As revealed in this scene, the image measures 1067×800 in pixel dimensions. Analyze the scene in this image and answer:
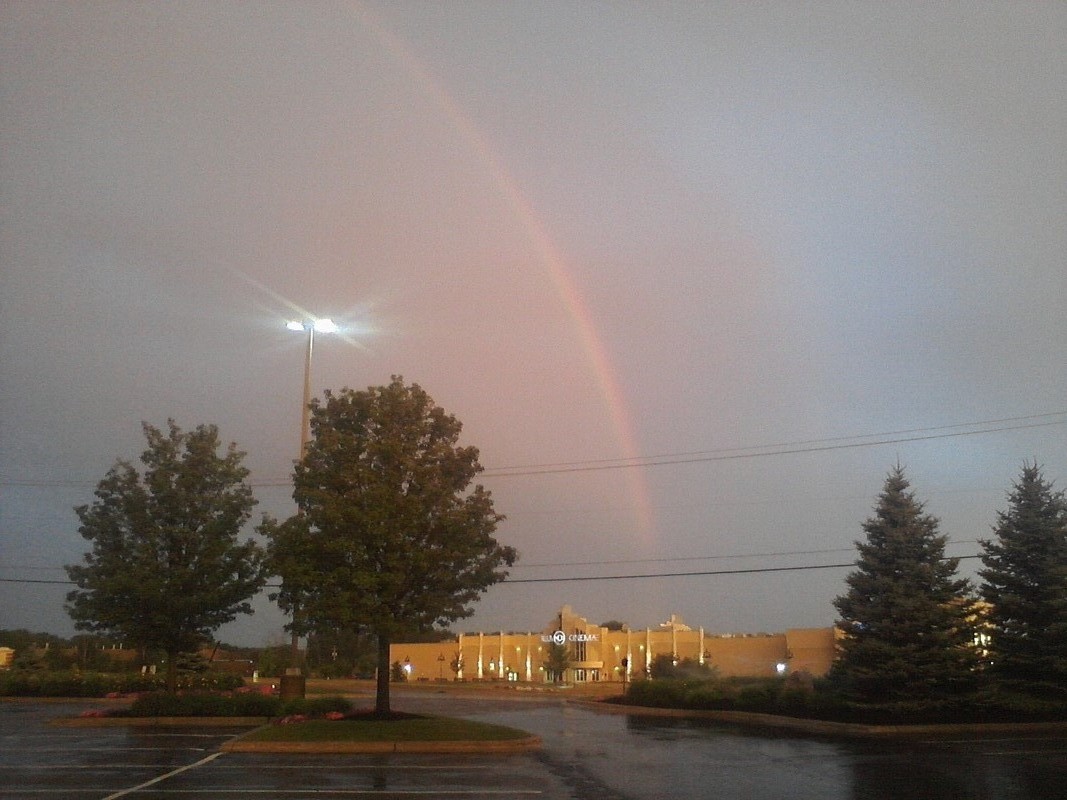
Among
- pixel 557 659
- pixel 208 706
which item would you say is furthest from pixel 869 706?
pixel 557 659

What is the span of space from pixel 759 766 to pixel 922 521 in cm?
1484

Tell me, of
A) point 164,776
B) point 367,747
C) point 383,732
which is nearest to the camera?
point 164,776

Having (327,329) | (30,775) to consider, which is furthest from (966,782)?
(327,329)

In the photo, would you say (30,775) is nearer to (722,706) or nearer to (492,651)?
(722,706)

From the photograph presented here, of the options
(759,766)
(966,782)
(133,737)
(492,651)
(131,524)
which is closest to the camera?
(966,782)

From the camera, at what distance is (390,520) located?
2541 cm

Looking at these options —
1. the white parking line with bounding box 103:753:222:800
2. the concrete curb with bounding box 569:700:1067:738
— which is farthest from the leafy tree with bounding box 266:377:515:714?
the concrete curb with bounding box 569:700:1067:738

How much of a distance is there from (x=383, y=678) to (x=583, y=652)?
60.1 meters

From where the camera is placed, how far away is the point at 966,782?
16.4m

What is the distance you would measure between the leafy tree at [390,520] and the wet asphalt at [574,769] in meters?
4.45

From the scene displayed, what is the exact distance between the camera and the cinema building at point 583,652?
7188cm

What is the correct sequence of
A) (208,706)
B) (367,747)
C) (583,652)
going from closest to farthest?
1. (367,747)
2. (208,706)
3. (583,652)

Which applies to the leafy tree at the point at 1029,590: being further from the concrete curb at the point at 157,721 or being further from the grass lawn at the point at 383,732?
the concrete curb at the point at 157,721

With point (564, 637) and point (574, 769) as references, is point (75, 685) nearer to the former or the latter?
point (574, 769)
